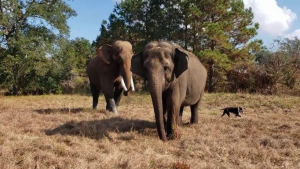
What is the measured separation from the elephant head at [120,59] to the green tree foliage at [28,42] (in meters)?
15.9

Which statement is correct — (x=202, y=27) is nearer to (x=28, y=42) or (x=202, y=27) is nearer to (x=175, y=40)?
(x=175, y=40)

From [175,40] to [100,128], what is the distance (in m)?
20.6

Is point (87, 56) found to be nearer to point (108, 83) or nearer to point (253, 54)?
point (253, 54)

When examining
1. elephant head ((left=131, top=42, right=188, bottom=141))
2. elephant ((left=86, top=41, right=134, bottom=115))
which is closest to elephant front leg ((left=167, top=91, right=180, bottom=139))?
elephant head ((left=131, top=42, right=188, bottom=141))

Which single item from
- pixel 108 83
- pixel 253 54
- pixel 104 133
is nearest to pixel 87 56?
pixel 253 54

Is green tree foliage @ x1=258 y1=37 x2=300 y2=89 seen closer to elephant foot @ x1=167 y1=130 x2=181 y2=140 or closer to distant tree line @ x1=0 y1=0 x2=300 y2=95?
distant tree line @ x1=0 y1=0 x2=300 y2=95

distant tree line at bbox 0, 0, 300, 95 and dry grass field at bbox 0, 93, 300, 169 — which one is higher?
distant tree line at bbox 0, 0, 300, 95

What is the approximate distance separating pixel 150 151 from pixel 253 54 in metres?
23.6

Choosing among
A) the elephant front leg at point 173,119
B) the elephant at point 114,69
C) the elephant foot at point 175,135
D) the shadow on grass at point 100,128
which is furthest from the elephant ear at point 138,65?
the elephant at point 114,69

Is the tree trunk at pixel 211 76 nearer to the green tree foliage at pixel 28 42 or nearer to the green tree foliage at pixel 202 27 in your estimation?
the green tree foliage at pixel 202 27

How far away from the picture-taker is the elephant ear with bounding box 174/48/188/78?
24.0ft

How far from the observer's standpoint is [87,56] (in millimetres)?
44562

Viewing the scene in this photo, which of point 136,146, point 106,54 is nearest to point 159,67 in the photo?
point 136,146

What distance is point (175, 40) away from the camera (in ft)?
90.4
